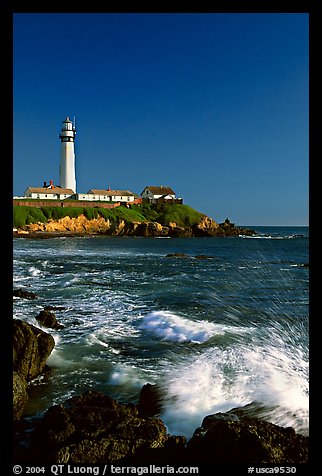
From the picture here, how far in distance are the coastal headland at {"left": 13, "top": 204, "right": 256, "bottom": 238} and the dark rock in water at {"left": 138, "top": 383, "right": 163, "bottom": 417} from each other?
60873 millimetres

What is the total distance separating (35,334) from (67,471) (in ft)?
16.6

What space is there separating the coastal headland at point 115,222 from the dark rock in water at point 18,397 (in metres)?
60.9

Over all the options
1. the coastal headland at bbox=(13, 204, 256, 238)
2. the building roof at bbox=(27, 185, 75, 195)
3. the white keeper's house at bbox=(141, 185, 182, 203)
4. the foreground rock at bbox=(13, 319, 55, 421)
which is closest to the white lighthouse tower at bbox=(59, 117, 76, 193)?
the building roof at bbox=(27, 185, 75, 195)

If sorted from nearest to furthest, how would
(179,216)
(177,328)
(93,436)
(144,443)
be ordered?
(144,443)
(93,436)
(177,328)
(179,216)

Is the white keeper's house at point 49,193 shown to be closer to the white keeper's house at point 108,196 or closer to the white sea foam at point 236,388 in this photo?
the white keeper's house at point 108,196

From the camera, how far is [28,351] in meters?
5.86

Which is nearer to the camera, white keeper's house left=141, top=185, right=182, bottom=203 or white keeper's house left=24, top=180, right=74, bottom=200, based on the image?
white keeper's house left=24, top=180, right=74, bottom=200

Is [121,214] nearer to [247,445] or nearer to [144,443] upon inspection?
[144,443]

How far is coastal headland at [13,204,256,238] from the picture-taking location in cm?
6831

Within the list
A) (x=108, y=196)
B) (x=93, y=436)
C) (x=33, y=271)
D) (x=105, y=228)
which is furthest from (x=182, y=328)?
(x=108, y=196)

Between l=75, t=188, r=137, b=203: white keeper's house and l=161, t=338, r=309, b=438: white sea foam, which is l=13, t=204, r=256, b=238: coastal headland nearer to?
l=75, t=188, r=137, b=203: white keeper's house

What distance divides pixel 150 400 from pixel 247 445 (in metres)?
2.31

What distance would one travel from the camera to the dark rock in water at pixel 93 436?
317 cm

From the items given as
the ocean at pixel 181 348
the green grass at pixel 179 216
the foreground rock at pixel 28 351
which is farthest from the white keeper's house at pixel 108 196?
the foreground rock at pixel 28 351
